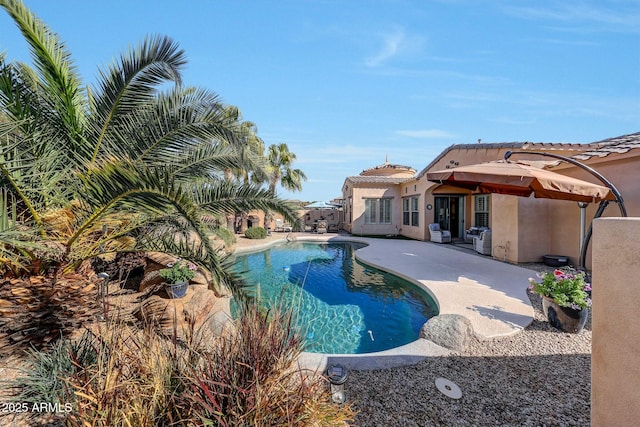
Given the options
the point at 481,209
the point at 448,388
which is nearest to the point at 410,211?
the point at 481,209

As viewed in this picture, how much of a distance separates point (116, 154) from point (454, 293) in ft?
25.4

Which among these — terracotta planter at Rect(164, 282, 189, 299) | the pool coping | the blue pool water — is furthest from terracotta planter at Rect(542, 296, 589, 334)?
terracotta planter at Rect(164, 282, 189, 299)

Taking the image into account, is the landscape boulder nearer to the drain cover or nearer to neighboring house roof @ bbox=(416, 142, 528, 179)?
the drain cover

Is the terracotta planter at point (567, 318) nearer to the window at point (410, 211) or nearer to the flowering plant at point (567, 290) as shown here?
the flowering plant at point (567, 290)

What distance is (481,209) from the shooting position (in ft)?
51.0

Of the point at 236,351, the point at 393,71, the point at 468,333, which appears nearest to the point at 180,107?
the point at 236,351

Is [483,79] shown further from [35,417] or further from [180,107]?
[35,417]

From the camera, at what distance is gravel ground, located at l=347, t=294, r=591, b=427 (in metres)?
2.83

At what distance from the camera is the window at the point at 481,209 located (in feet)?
49.4

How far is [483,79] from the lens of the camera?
9.29 m

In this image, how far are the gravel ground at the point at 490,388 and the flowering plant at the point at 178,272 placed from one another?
4478 mm

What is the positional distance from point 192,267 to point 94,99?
12.9 ft

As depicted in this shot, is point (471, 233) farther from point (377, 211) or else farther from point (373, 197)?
point (373, 197)

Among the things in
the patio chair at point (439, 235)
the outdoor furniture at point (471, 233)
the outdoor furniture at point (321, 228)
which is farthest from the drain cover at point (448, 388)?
the outdoor furniture at point (321, 228)
